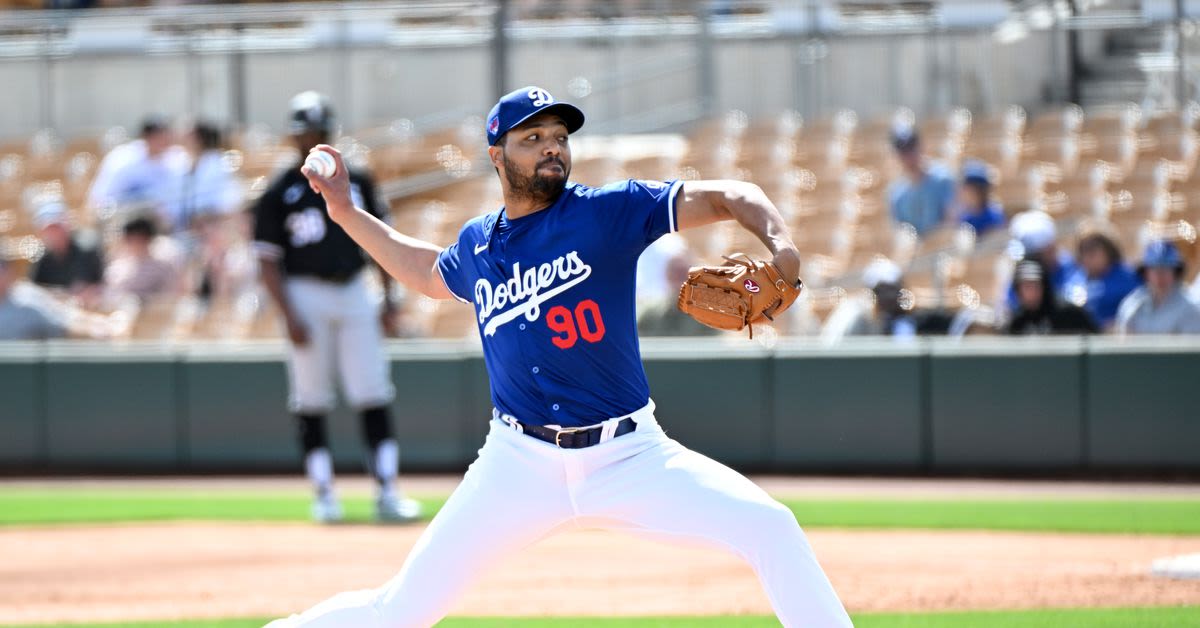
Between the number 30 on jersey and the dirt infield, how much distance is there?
241 cm

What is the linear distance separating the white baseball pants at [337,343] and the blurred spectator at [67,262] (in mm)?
5491

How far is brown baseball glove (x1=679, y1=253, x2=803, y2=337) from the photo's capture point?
3746 mm

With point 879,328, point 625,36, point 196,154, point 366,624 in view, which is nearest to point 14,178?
point 196,154

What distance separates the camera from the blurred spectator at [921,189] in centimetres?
1300

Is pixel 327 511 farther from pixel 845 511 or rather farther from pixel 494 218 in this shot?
pixel 494 218

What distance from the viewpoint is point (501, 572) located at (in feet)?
24.7

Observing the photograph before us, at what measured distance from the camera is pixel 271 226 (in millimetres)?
8641

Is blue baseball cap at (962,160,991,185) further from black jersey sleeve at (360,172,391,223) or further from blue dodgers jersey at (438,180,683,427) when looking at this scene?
blue dodgers jersey at (438,180,683,427)

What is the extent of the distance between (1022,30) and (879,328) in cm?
536

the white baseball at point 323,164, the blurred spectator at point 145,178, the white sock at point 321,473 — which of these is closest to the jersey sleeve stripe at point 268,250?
the white sock at point 321,473

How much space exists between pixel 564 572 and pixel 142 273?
295 inches

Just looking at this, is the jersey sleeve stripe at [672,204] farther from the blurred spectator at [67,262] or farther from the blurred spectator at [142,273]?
the blurred spectator at [67,262]

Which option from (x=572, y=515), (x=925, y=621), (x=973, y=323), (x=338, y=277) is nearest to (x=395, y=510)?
(x=338, y=277)

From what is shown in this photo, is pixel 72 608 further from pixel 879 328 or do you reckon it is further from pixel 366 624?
pixel 879 328
